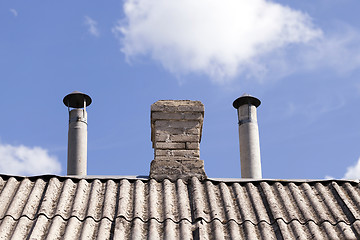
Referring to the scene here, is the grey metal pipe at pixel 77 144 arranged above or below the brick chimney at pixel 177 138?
above

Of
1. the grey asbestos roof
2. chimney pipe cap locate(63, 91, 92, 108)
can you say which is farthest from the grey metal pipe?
the grey asbestos roof

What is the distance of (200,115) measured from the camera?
5.94 meters

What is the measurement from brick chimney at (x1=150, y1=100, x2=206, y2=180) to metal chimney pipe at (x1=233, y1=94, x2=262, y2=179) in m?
3.85

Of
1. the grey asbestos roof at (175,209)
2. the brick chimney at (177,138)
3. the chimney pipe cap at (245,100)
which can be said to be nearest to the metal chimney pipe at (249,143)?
the chimney pipe cap at (245,100)

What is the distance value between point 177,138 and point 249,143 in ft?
13.7

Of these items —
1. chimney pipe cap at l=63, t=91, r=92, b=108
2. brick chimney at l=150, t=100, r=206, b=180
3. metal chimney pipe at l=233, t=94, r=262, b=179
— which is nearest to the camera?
brick chimney at l=150, t=100, r=206, b=180

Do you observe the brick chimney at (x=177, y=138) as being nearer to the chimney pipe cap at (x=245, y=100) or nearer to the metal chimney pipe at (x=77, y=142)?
the metal chimney pipe at (x=77, y=142)

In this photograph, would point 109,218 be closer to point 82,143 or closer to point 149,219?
point 149,219

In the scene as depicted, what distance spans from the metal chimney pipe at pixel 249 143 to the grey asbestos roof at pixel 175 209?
4.24m

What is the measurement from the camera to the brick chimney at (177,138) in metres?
5.59

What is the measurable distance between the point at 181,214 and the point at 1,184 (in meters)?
1.73

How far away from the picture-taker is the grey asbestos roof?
4340 millimetres

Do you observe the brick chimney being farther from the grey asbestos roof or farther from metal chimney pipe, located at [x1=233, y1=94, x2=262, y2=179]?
metal chimney pipe, located at [x1=233, y1=94, x2=262, y2=179]

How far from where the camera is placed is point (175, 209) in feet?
15.7
